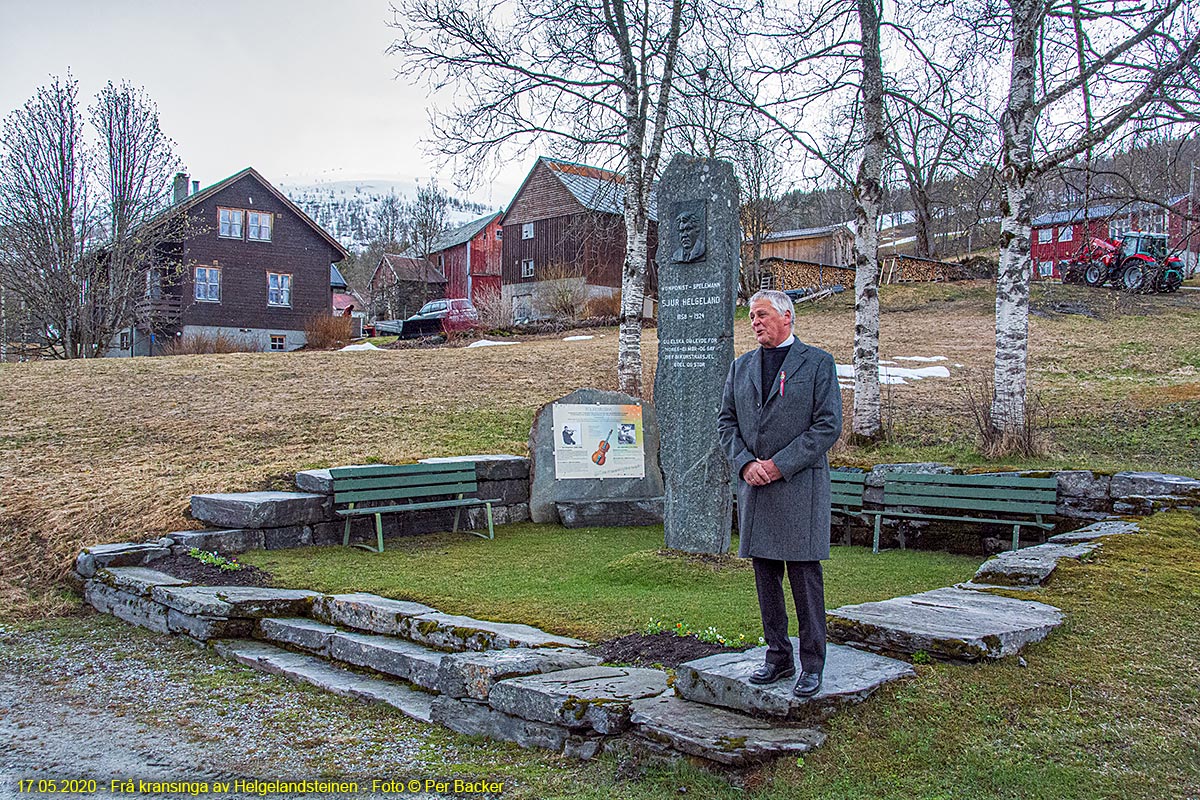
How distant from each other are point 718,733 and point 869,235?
31.0 feet

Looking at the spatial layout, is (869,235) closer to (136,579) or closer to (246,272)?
(136,579)

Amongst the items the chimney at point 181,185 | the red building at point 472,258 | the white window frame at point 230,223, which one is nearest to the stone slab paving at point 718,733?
the white window frame at point 230,223

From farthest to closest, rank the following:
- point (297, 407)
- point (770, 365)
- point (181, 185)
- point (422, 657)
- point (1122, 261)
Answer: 1. point (181, 185)
2. point (1122, 261)
3. point (297, 407)
4. point (422, 657)
5. point (770, 365)

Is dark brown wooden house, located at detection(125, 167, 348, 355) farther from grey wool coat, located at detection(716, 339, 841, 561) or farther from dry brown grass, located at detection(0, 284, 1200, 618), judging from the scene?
grey wool coat, located at detection(716, 339, 841, 561)

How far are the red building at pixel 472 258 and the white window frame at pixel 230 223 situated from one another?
14.7 m

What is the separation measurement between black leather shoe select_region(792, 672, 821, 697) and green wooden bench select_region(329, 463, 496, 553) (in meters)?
5.73

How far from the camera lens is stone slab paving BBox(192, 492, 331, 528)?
8594 mm

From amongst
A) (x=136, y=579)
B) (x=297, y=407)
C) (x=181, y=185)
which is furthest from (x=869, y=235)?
(x=181, y=185)

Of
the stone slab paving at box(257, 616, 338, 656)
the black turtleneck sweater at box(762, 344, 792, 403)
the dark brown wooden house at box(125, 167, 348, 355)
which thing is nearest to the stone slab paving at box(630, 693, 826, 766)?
the black turtleneck sweater at box(762, 344, 792, 403)

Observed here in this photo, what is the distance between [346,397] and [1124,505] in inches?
491

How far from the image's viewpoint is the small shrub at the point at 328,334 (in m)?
31.5

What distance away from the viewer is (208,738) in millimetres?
4707

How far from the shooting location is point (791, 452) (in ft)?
13.2

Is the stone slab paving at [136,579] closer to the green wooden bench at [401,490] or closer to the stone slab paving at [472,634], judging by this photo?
the green wooden bench at [401,490]
